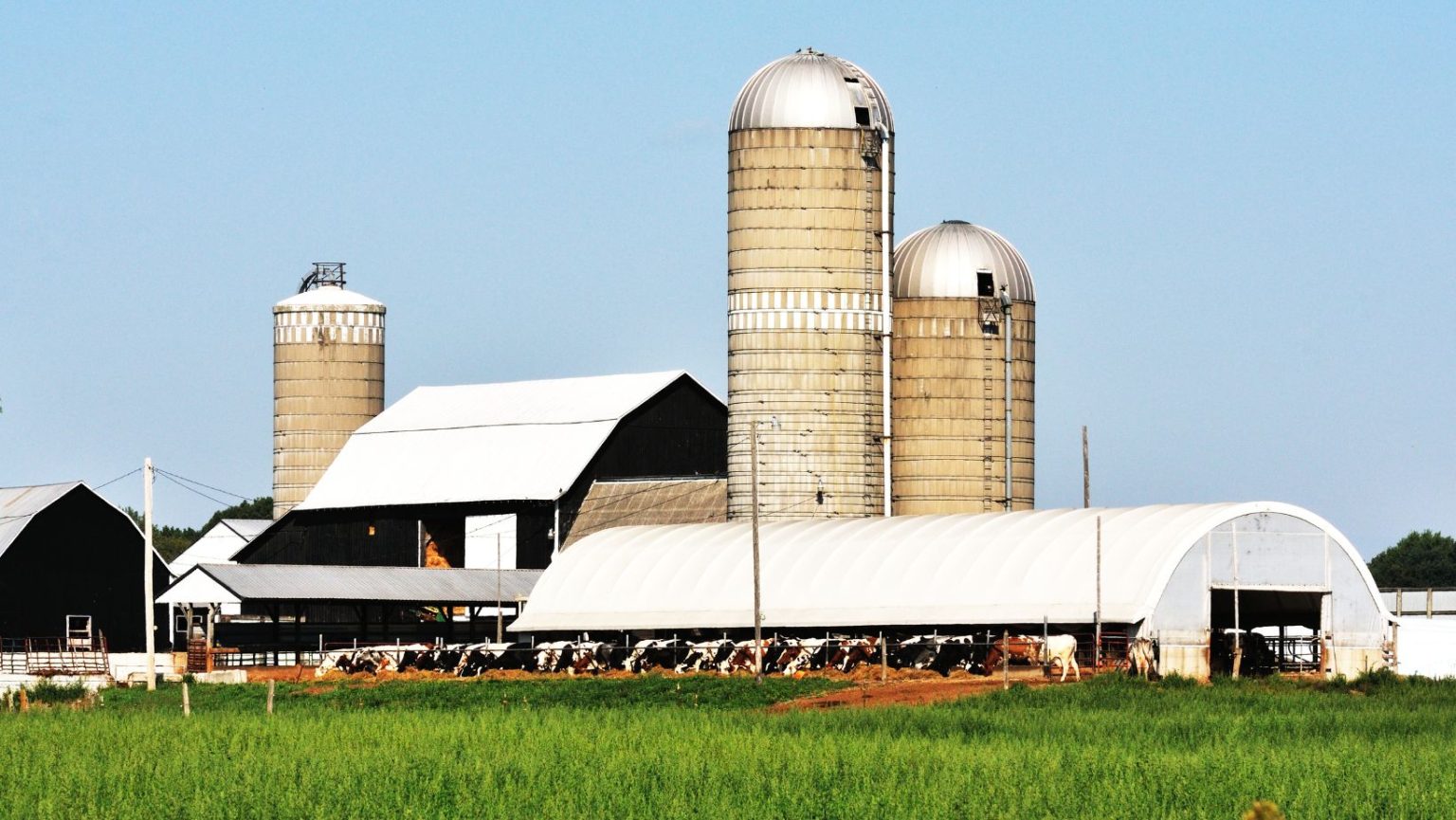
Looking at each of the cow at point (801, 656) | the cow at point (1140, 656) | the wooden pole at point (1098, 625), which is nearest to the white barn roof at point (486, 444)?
the cow at point (801, 656)

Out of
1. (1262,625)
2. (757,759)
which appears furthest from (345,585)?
(757,759)

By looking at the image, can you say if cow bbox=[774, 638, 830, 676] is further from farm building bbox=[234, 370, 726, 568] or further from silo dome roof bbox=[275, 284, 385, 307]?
silo dome roof bbox=[275, 284, 385, 307]

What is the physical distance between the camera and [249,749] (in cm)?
3170

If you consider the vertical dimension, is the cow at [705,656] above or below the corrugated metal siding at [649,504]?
below

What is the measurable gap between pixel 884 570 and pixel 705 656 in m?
5.47

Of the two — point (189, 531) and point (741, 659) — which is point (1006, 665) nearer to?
point (741, 659)

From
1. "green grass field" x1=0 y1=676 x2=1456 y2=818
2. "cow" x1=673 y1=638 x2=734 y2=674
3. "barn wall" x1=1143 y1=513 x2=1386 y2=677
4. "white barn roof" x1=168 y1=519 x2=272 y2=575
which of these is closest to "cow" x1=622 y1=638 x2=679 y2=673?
"cow" x1=673 y1=638 x2=734 y2=674

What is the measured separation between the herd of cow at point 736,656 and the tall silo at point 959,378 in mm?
14121

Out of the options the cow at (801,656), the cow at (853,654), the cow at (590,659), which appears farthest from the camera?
the cow at (590,659)

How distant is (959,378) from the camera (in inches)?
2918

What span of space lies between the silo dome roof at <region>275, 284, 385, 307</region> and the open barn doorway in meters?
40.8

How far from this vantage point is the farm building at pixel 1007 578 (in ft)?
177

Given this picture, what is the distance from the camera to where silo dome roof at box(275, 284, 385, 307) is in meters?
93.6

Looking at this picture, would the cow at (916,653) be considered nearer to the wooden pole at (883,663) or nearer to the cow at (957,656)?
the cow at (957,656)
